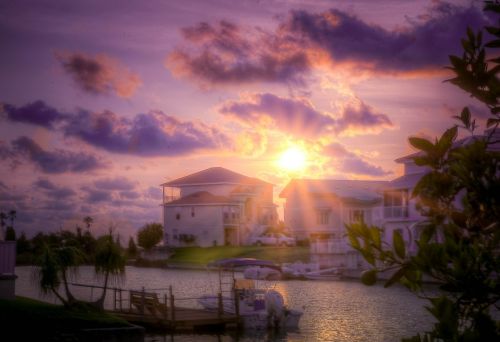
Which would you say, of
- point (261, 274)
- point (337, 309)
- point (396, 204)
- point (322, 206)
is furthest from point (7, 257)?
point (322, 206)

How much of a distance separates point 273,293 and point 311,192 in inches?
2384

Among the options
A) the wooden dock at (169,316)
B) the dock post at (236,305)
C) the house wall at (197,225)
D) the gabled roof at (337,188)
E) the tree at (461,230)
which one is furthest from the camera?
the house wall at (197,225)

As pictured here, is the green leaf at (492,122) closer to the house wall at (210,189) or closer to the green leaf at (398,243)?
the green leaf at (398,243)

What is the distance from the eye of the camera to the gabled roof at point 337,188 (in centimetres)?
9000

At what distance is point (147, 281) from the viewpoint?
2473 inches

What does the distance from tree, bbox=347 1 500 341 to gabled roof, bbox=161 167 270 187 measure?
99.8 m

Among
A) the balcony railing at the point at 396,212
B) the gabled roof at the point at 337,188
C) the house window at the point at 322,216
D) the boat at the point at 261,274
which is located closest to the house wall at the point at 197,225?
the gabled roof at the point at 337,188

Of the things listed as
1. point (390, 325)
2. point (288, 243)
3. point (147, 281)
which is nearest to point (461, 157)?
point (390, 325)

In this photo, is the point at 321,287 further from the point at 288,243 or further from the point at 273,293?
the point at 288,243

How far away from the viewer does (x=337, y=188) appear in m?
93.0

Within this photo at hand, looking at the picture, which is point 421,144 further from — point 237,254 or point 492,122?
point 237,254

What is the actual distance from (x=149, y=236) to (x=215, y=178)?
44.8 feet

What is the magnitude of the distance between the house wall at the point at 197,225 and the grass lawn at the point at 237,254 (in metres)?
2.49

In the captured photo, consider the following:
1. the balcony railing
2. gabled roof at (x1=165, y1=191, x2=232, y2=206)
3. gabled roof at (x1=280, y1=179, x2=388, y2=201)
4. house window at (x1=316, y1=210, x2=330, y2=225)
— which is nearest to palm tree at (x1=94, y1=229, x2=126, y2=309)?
the balcony railing
